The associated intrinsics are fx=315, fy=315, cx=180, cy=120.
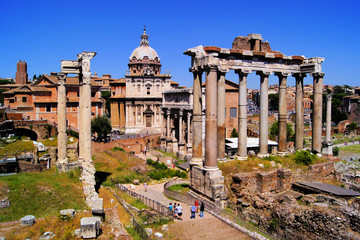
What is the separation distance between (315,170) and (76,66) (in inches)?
629

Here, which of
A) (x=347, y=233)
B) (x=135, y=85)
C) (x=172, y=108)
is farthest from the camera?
(x=135, y=85)

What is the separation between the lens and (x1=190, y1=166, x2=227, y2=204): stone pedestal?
1516cm

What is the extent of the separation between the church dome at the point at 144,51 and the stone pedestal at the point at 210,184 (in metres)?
46.9

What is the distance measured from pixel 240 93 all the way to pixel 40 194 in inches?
494

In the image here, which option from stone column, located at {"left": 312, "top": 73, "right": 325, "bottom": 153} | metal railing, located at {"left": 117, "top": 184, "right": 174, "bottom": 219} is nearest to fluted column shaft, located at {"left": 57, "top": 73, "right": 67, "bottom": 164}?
metal railing, located at {"left": 117, "top": 184, "right": 174, "bottom": 219}

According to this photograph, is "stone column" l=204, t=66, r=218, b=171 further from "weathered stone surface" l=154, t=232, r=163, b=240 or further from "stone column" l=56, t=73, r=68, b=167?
"stone column" l=56, t=73, r=68, b=167

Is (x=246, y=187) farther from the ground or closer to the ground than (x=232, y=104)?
closer to the ground

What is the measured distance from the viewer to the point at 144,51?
61.1 metres

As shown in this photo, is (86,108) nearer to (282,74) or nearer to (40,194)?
(40,194)

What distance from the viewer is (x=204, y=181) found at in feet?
52.2

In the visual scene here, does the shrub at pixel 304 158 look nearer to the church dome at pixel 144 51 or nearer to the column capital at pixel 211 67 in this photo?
the column capital at pixel 211 67

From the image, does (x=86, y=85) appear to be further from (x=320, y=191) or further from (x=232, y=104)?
(x=232, y=104)

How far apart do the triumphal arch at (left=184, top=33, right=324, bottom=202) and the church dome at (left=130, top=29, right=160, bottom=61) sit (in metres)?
42.0

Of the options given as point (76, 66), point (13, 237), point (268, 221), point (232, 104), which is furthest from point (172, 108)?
point (13, 237)
